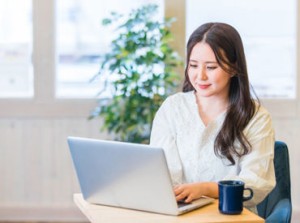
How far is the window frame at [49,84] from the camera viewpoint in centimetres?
439

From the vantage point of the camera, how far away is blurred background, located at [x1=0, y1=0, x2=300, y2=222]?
4.42 metres

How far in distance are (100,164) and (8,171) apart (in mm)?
2630

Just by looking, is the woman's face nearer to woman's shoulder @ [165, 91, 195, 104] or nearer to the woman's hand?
woman's shoulder @ [165, 91, 195, 104]

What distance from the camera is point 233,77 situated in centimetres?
235

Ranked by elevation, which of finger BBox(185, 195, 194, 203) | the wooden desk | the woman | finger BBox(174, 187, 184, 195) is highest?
the woman

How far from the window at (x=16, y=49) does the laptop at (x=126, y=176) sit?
2.49m

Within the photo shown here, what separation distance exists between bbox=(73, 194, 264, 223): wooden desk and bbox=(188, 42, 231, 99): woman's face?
46cm

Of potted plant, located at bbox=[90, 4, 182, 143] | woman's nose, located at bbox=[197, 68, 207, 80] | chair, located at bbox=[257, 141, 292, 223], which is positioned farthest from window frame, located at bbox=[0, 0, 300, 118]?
woman's nose, located at bbox=[197, 68, 207, 80]

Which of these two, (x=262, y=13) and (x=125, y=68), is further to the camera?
(x=262, y=13)

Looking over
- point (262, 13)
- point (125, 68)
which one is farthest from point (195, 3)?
point (125, 68)

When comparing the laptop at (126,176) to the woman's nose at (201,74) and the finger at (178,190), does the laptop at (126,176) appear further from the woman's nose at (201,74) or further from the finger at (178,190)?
the woman's nose at (201,74)

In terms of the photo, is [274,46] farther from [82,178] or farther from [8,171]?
[82,178]

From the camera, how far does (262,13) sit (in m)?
4.43

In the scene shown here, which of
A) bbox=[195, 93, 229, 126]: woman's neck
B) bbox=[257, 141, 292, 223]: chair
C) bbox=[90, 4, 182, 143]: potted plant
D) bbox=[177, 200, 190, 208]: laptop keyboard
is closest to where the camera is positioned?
bbox=[177, 200, 190, 208]: laptop keyboard
